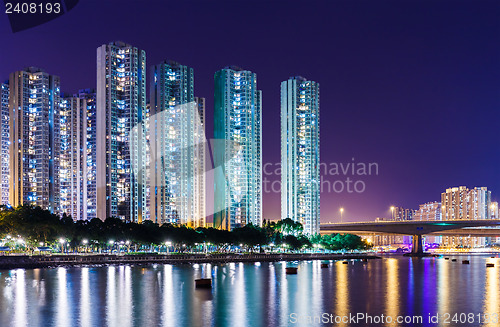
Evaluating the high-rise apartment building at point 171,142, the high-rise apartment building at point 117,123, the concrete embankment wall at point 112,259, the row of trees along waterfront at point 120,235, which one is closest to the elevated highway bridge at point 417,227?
the row of trees along waterfront at point 120,235

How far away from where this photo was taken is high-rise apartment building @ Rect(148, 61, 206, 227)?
174m

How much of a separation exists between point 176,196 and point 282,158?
113 feet

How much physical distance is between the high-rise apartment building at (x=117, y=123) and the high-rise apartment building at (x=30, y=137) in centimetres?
1497

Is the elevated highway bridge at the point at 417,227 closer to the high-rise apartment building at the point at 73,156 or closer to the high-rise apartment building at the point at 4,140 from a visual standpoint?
the high-rise apartment building at the point at 73,156

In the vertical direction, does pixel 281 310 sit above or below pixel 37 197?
below

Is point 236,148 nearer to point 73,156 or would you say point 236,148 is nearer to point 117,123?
point 117,123

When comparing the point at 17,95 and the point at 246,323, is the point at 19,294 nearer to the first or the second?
the point at 246,323

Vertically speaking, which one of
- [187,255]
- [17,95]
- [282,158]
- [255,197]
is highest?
[17,95]

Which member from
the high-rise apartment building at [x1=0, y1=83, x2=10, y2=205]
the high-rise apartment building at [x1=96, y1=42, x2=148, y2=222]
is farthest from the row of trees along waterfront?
the high-rise apartment building at [x1=0, y1=83, x2=10, y2=205]

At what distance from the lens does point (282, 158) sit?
187500mm

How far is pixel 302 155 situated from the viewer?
601 ft

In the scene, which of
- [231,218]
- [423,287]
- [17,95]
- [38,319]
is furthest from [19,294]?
[231,218]

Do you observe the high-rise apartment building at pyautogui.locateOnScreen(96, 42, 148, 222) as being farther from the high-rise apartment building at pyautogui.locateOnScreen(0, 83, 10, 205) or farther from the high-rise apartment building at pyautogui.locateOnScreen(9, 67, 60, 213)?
the high-rise apartment building at pyautogui.locateOnScreen(0, 83, 10, 205)

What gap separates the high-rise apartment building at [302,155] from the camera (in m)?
183
